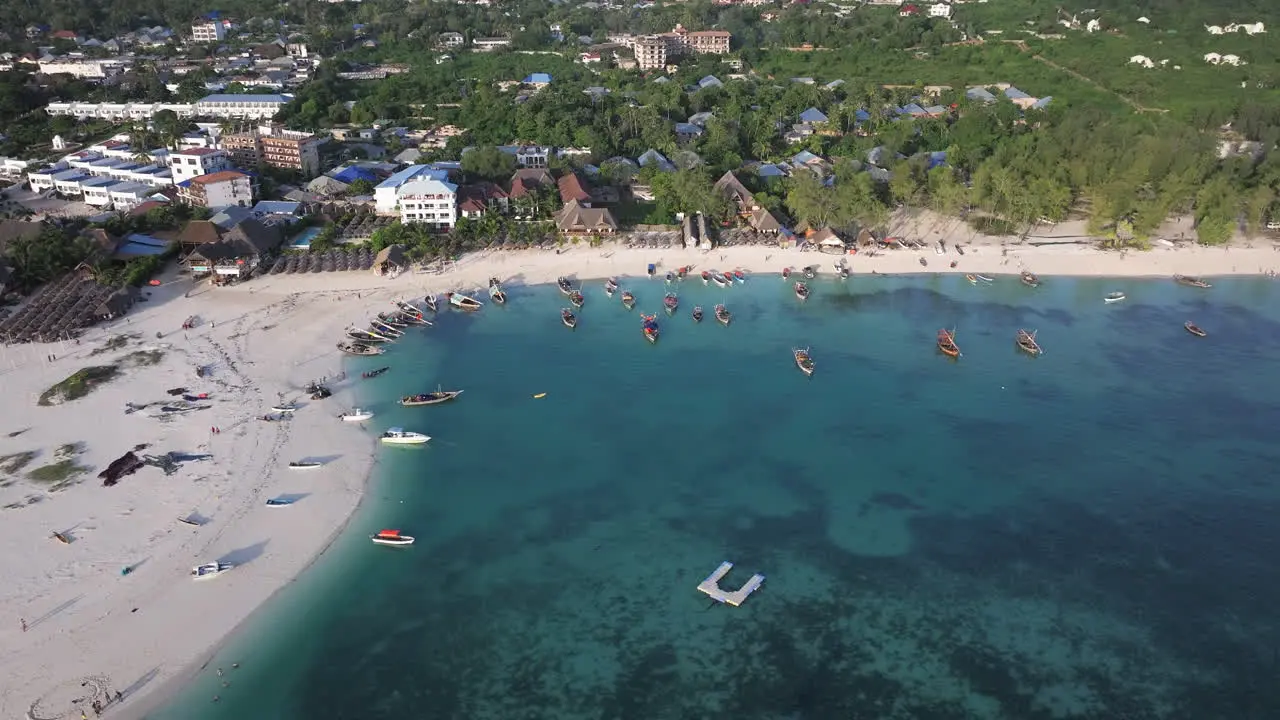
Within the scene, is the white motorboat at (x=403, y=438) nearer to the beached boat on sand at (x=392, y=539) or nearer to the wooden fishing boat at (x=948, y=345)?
the beached boat on sand at (x=392, y=539)

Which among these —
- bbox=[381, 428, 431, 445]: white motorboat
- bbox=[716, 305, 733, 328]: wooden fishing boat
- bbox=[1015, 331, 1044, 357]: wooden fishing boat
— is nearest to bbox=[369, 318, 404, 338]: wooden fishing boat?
bbox=[381, 428, 431, 445]: white motorboat

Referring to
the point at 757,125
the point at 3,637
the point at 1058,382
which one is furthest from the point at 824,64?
the point at 3,637

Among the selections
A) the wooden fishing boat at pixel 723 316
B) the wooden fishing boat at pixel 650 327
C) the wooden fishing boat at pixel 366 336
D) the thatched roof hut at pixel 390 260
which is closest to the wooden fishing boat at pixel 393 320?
the wooden fishing boat at pixel 366 336

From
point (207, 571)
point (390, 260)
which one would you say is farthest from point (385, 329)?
point (207, 571)

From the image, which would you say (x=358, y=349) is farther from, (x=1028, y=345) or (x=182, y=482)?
(x=1028, y=345)

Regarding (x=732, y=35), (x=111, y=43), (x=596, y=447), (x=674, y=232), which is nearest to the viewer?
(x=596, y=447)

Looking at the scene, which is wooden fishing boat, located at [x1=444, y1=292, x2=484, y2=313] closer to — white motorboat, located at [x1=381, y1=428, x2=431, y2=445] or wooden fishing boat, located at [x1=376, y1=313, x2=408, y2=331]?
wooden fishing boat, located at [x1=376, y1=313, x2=408, y2=331]

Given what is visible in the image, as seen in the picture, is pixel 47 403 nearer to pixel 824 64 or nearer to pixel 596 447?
Answer: pixel 596 447
